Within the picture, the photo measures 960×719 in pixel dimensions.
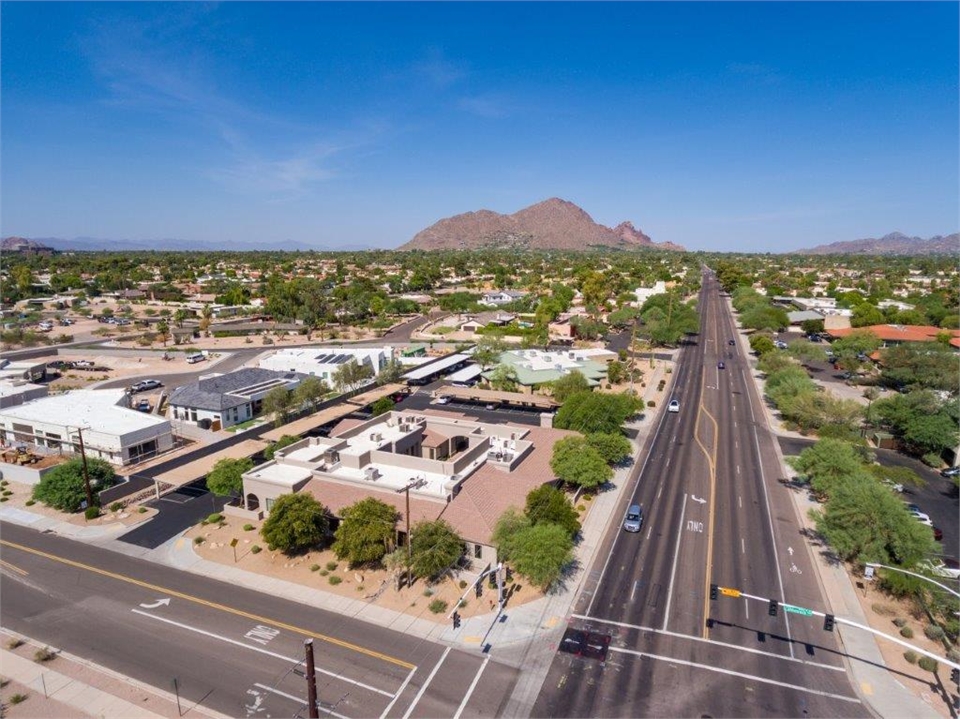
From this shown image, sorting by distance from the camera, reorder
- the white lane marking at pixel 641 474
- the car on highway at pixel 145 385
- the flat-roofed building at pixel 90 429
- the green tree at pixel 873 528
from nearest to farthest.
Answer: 1. the green tree at pixel 873 528
2. the white lane marking at pixel 641 474
3. the flat-roofed building at pixel 90 429
4. the car on highway at pixel 145 385

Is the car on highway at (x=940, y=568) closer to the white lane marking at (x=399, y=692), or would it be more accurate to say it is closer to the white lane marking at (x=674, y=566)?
the white lane marking at (x=674, y=566)

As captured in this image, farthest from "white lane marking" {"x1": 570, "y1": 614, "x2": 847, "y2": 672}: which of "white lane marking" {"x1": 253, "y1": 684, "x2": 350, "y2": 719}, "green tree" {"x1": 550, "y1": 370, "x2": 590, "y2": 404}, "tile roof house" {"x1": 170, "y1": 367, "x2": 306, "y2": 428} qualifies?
"tile roof house" {"x1": 170, "y1": 367, "x2": 306, "y2": 428}

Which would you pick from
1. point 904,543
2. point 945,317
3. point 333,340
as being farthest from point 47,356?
point 945,317

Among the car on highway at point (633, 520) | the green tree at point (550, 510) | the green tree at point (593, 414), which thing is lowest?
the car on highway at point (633, 520)

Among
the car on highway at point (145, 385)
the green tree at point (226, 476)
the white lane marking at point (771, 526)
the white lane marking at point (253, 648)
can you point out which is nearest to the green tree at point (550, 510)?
the white lane marking at point (771, 526)

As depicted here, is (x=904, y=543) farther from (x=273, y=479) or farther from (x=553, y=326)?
(x=553, y=326)

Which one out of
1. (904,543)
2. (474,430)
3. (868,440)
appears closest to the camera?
(904,543)

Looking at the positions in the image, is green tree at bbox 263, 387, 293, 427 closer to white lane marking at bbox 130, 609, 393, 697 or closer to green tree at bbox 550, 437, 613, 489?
white lane marking at bbox 130, 609, 393, 697

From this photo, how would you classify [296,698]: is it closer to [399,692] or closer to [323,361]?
[399,692]
